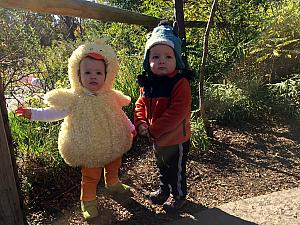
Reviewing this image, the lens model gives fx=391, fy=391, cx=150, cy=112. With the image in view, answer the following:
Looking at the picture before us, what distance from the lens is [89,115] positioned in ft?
9.50

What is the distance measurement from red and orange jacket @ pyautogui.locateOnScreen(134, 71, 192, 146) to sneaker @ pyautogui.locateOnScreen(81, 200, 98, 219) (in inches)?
27.0

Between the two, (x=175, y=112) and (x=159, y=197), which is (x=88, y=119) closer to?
(x=175, y=112)

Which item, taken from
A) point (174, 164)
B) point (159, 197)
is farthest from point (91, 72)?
point (159, 197)

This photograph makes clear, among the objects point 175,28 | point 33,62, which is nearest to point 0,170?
point 175,28

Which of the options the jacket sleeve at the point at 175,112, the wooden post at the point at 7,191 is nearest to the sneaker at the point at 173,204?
the jacket sleeve at the point at 175,112

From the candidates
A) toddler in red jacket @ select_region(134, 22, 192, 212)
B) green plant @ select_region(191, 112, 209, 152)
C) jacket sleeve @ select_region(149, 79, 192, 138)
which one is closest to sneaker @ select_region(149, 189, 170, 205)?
toddler in red jacket @ select_region(134, 22, 192, 212)

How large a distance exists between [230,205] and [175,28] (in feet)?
4.98

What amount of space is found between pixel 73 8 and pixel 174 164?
1.42 metres

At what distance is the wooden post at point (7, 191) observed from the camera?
7.57 feet

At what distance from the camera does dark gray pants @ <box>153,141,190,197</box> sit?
3.05m

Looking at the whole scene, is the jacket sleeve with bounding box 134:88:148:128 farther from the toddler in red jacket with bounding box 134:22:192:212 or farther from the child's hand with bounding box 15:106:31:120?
the child's hand with bounding box 15:106:31:120

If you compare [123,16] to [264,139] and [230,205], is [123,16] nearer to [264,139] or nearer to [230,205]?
[230,205]

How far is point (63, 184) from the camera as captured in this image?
3.41m

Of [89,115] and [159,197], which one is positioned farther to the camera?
[159,197]
